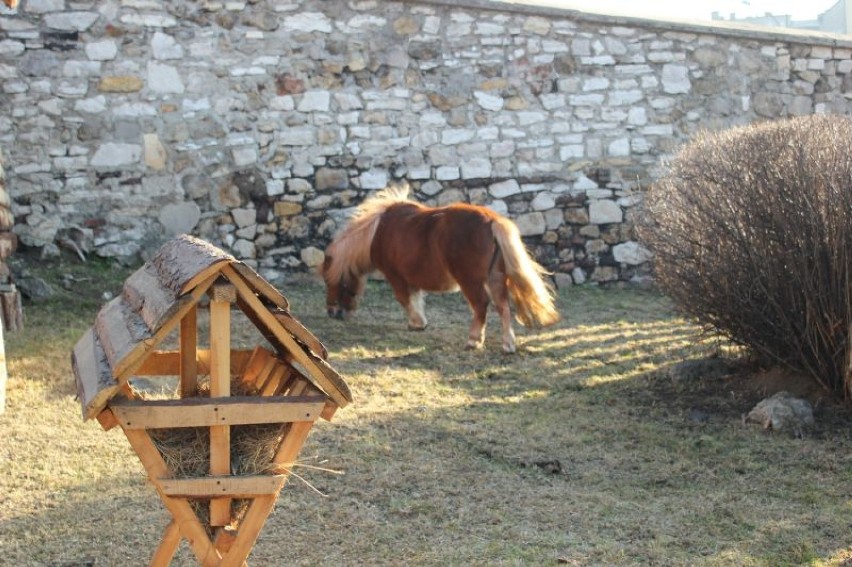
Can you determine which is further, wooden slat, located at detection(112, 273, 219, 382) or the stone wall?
the stone wall

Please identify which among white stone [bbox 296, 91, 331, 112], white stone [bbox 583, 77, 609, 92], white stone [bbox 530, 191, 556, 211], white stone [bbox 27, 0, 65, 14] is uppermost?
white stone [bbox 27, 0, 65, 14]

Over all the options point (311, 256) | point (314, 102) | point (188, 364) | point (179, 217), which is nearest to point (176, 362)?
point (188, 364)

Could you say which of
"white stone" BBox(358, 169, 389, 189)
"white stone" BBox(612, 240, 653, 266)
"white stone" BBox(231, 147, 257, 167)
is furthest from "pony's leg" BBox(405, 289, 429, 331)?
"white stone" BBox(612, 240, 653, 266)

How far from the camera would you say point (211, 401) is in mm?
3814

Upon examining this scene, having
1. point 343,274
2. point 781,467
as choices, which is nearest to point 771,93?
point 343,274

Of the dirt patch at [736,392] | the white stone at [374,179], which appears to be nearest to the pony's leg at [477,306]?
the dirt patch at [736,392]

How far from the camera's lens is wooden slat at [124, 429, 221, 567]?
3.83m

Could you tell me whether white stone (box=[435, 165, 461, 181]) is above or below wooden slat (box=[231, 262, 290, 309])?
below

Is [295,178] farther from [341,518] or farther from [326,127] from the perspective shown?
[341,518]

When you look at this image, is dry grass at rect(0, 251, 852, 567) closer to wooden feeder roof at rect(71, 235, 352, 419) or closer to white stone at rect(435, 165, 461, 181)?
wooden feeder roof at rect(71, 235, 352, 419)

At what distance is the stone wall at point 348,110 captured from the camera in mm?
11742

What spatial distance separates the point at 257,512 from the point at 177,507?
0.90 ft

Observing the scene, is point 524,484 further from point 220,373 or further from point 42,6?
point 42,6

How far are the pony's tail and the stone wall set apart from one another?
10.1 ft
